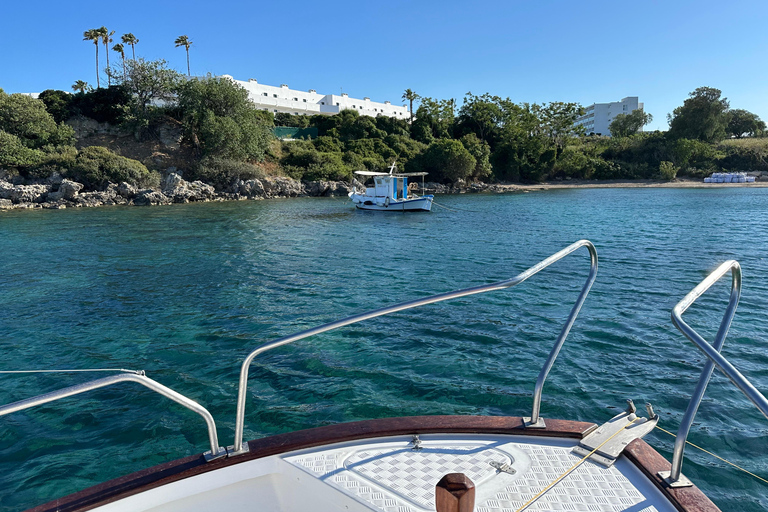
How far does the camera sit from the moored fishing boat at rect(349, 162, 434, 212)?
102 ft

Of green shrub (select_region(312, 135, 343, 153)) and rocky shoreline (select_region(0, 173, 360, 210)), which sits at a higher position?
green shrub (select_region(312, 135, 343, 153))

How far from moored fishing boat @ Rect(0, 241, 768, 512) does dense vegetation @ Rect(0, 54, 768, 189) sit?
1631 inches

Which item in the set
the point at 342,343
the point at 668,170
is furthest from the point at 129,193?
the point at 668,170

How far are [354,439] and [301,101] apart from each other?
80.5 metres

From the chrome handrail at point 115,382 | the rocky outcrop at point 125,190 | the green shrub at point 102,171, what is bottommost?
the chrome handrail at point 115,382

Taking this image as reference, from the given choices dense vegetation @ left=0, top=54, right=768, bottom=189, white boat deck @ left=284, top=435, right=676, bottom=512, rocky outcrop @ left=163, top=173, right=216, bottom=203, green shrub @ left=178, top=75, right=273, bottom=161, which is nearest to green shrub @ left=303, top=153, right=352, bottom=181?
dense vegetation @ left=0, top=54, right=768, bottom=189

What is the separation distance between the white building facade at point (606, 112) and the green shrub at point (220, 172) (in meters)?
95.2

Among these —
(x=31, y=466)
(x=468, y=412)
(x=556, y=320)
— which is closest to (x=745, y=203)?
(x=556, y=320)

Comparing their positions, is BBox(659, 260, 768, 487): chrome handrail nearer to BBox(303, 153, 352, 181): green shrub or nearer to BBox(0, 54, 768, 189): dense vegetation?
BBox(0, 54, 768, 189): dense vegetation

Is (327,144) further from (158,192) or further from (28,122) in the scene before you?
(28,122)

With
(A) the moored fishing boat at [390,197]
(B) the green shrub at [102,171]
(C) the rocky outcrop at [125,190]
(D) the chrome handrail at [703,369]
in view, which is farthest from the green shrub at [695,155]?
(D) the chrome handrail at [703,369]

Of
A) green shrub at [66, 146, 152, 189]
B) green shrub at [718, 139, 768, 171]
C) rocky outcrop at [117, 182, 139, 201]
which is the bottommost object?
rocky outcrop at [117, 182, 139, 201]

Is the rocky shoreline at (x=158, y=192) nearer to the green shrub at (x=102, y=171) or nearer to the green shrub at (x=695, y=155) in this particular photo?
the green shrub at (x=102, y=171)

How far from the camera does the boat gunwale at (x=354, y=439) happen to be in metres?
2.27
